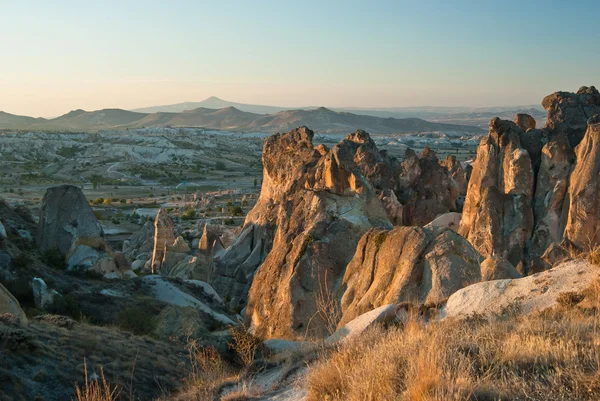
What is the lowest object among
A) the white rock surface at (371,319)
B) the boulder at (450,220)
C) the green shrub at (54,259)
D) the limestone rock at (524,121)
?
the green shrub at (54,259)

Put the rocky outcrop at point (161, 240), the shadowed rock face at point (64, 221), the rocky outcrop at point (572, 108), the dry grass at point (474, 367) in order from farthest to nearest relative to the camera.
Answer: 1. the rocky outcrop at point (161, 240)
2. the rocky outcrop at point (572, 108)
3. the shadowed rock face at point (64, 221)
4. the dry grass at point (474, 367)

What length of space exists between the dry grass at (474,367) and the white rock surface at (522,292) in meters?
1.77

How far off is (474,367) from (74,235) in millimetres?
19496

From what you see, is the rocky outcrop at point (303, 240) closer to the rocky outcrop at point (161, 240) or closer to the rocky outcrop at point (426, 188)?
the rocky outcrop at point (426, 188)

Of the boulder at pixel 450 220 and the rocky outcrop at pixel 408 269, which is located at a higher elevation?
the rocky outcrop at pixel 408 269

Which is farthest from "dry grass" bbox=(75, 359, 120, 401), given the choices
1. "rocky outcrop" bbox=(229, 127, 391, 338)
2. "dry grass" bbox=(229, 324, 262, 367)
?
"rocky outcrop" bbox=(229, 127, 391, 338)

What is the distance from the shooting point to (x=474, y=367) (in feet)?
15.1

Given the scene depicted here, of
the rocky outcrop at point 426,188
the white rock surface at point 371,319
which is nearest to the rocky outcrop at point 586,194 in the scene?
the rocky outcrop at point 426,188

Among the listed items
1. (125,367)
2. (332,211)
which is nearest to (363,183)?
(332,211)

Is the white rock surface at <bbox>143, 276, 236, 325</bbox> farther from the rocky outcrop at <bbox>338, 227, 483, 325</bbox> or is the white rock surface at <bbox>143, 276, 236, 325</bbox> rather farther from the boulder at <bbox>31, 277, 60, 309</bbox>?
the rocky outcrop at <bbox>338, 227, 483, 325</bbox>

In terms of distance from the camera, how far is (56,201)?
22141 mm

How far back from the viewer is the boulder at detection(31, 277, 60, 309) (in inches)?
590

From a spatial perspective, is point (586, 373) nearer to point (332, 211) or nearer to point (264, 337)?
point (264, 337)

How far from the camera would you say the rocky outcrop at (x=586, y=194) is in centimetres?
2044
